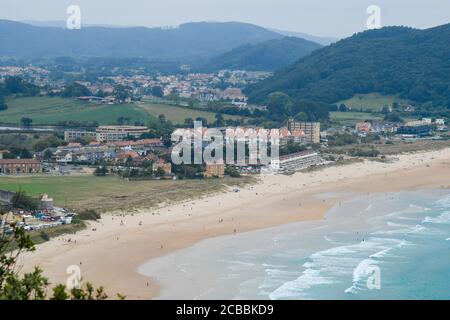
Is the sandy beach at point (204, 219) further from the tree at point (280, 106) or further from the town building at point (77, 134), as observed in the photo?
the tree at point (280, 106)

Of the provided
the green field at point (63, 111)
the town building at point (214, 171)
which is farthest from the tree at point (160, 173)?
the green field at point (63, 111)

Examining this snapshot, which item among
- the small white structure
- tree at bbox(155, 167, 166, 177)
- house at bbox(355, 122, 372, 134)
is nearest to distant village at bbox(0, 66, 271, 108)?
house at bbox(355, 122, 372, 134)

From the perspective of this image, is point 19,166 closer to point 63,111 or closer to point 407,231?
point 407,231

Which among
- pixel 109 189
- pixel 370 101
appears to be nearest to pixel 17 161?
pixel 109 189

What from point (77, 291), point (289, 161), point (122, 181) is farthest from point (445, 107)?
point (77, 291)

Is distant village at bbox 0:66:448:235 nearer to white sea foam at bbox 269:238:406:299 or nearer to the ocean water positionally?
the ocean water

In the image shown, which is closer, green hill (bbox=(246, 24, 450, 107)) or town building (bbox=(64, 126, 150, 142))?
town building (bbox=(64, 126, 150, 142))
